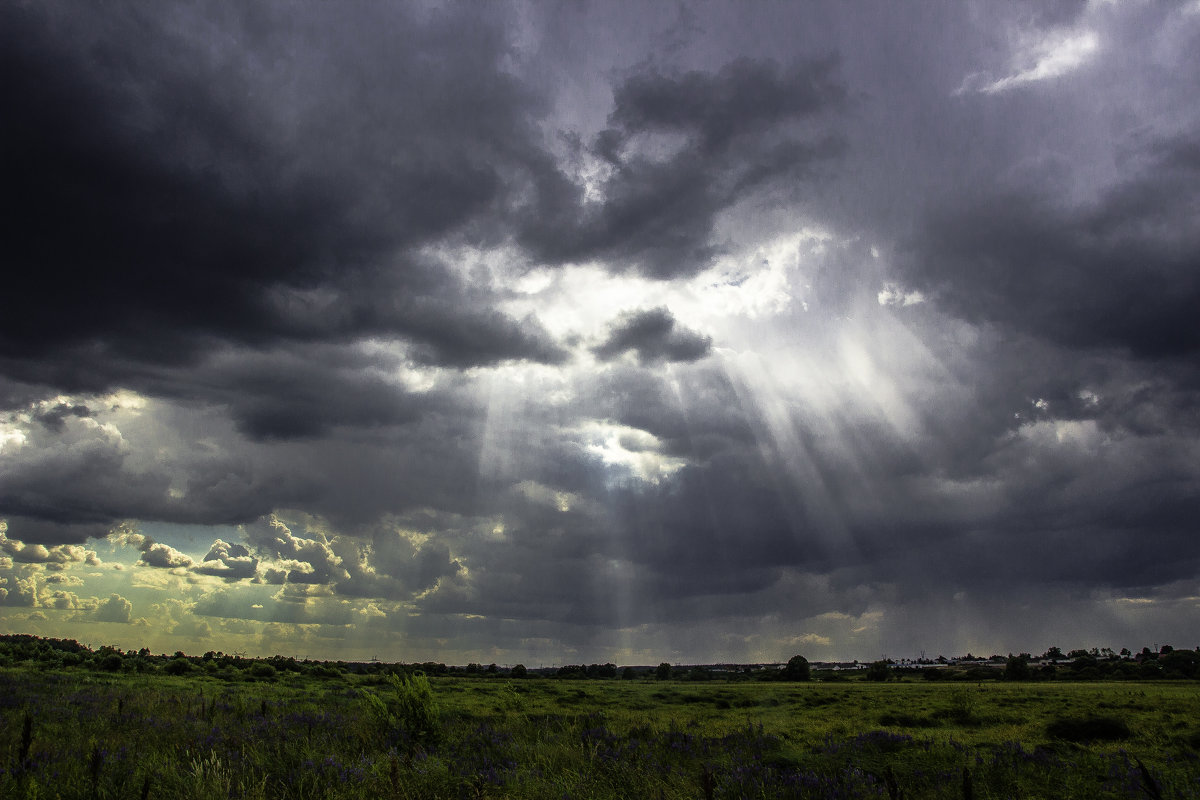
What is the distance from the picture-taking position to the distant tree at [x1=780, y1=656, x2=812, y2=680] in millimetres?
142150

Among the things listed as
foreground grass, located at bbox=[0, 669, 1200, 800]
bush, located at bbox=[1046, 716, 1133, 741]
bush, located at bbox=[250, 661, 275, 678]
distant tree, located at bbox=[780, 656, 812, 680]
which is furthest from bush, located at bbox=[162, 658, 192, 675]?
distant tree, located at bbox=[780, 656, 812, 680]

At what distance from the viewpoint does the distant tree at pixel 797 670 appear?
466 ft

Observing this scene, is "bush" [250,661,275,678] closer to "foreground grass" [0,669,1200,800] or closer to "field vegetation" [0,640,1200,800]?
"field vegetation" [0,640,1200,800]

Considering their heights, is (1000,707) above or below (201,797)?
below

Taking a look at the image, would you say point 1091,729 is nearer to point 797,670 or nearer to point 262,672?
point 262,672

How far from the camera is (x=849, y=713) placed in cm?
4462

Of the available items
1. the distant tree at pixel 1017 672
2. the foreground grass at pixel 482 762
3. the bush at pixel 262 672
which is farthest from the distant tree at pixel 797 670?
the foreground grass at pixel 482 762

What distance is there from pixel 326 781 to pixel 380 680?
63851 millimetres

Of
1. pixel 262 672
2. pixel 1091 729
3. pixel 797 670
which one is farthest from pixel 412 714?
pixel 797 670

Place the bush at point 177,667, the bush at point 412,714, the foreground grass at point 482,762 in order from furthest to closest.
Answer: the bush at point 177,667, the bush at point 412,714, the foreground grass at point 482,762

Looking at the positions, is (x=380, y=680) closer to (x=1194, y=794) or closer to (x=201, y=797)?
(x=201, y=797)

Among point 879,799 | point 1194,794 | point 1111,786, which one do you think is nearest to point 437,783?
point 879,799

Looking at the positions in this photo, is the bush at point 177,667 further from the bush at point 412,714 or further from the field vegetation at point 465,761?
the bush at point 412,714

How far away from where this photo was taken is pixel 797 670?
149 meters
